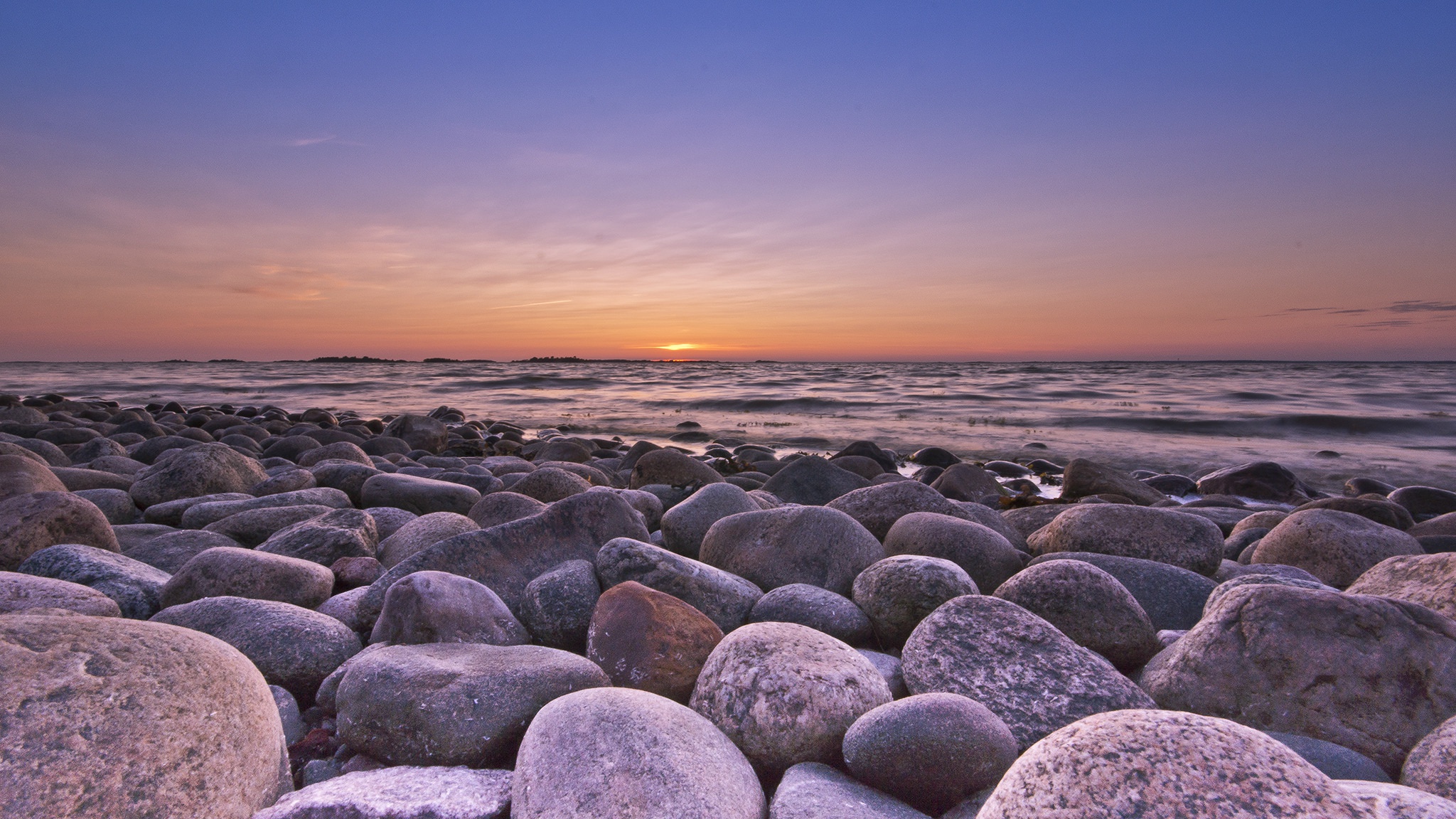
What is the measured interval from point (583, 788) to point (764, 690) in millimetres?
599

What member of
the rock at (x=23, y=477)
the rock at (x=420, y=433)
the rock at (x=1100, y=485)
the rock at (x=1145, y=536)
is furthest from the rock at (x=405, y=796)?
the rock at (x=420, y=433)

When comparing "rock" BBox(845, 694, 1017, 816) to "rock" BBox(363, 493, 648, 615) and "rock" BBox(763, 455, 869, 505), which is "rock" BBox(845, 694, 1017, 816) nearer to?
"rock" BBox(363, 493, 648, 615)

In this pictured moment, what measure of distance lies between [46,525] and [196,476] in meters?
1.84


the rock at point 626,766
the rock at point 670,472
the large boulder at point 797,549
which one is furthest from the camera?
the rock at point 670,472

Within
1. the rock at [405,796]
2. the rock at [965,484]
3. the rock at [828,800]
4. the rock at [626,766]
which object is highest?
the rock at [626,766]

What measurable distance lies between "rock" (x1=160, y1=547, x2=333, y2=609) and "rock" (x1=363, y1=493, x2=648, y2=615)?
329mm

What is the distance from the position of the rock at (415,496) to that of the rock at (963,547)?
277 centimetres

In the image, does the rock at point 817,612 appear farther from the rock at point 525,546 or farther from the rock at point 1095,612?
the rock at point 525,546

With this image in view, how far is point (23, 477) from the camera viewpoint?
14.1ft

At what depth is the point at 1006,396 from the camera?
850 inches

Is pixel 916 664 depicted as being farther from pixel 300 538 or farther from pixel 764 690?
pixel 300 538

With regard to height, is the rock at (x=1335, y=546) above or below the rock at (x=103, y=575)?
below

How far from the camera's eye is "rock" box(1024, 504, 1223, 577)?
365cm

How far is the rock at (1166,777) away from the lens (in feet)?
4.01
